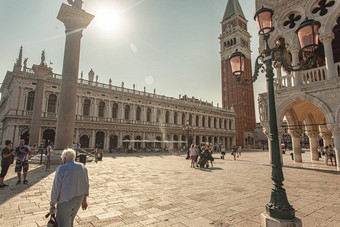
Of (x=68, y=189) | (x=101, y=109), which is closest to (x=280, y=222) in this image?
(x=68, y=189)

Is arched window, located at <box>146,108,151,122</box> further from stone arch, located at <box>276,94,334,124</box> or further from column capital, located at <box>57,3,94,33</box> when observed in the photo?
stone arch, located at <box>276,94,334,124</box>

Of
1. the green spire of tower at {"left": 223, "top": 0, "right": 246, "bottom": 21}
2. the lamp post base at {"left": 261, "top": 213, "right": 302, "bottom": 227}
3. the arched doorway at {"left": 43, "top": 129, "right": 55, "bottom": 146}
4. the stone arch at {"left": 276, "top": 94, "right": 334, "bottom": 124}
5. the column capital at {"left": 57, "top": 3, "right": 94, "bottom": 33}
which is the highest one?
the green spire of tower at {"left": 223, "top": 0, "right": 246, "bottom": 21}

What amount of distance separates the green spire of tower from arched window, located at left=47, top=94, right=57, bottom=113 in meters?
58.8

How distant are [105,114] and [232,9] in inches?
2226

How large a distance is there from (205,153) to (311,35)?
8.98 m

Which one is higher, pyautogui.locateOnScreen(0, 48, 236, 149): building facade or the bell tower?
the bell tower

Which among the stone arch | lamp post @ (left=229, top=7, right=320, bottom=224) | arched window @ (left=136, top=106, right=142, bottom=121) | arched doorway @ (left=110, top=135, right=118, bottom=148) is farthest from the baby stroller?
arched window @ (left=136, top=106, right=142, bottom=121)

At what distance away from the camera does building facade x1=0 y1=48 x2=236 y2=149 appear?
25.7 meters

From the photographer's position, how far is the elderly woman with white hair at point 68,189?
99.7 inches

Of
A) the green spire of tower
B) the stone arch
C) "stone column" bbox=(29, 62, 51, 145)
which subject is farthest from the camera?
→ the green spire of tower

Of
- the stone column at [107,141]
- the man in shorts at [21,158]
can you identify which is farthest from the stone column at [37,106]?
the stone column at [107,141]

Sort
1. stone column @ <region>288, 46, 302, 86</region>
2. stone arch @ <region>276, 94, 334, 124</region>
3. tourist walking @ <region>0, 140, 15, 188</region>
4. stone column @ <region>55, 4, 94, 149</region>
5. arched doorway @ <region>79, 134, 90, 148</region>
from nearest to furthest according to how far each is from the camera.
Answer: tourist walking @ <region>0, 140, 15, 188</region>, stone arch @ <region>276, 94, 334, 124</region>, stone column @ <region>288, 46, 302, 86</region>, stone column @ <region>55, 4, 94, 149</region>, arched doorway @ <region>79, 134, 90, 148</region>

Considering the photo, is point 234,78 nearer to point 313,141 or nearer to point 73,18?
point 313,141

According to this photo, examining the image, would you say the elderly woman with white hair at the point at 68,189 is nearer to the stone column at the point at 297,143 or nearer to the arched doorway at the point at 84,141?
the stone column at the point at 297,143
